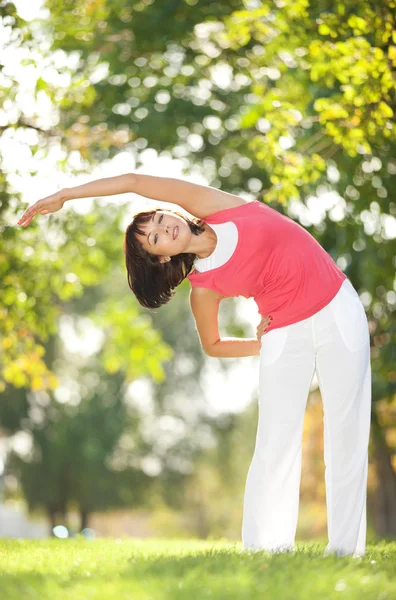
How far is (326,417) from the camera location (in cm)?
427

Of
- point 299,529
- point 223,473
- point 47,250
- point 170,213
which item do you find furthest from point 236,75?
point 299,529

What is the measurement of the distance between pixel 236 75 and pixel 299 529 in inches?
1100

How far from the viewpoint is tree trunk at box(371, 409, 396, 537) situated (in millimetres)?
13734

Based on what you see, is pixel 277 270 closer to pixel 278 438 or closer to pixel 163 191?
pixel 163 191

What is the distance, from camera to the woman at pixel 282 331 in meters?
4.21

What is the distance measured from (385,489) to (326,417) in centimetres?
1051

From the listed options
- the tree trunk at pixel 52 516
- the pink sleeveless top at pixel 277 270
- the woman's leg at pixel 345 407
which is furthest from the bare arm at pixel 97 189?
the tree trunk at pixel 52 516

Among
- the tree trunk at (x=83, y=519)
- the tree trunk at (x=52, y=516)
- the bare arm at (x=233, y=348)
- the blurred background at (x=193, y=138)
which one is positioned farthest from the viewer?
the tree trunk at (x=83, y=519)

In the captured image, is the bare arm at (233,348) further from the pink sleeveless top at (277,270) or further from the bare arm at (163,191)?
the bare arm at (163,191)

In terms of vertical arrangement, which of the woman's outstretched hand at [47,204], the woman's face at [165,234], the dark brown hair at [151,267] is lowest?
the dark brown hair at [151,267]

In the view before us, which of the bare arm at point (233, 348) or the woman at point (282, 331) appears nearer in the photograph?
the woman at point (282, 331)

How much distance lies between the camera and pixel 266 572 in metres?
3.50

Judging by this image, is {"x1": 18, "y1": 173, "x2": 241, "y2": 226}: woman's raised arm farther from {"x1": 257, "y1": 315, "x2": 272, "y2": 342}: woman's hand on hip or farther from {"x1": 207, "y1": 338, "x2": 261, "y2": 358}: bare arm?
{"x1": 207, "y1": 338, "x2": 261, "y2": 358}: bare arm

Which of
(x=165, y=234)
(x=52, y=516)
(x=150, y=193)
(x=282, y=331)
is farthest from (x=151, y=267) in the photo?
(x=52, y=516)
